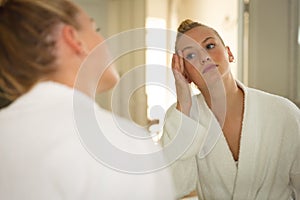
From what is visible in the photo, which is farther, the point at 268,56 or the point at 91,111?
the point at 268,56

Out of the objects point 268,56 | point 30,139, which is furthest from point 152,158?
point 268,56

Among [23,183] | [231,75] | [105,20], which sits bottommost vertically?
[23,183]

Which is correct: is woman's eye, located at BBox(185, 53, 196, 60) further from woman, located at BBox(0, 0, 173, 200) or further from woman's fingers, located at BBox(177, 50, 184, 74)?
woman, located at BBox(0, 0, 173, 200)

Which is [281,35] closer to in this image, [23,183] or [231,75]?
[231,75]

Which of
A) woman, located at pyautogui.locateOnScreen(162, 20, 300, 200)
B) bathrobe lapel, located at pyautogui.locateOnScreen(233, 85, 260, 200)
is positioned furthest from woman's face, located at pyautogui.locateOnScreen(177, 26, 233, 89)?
bathrobe lapel, located at pyautogui.locateOnScreen(233, 85, 260, 200)

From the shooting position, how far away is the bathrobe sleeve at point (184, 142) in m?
0.58

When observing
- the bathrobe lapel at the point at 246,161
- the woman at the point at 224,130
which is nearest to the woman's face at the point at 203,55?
the woman at the point at 224,130

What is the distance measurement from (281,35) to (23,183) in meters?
0.53

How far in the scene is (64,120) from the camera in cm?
53

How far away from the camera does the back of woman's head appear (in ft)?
1.73

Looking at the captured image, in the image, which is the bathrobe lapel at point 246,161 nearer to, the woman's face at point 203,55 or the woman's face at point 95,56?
the woman's face at point 203,55

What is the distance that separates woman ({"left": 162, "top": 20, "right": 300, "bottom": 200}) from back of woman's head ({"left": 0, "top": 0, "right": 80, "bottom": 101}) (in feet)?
0.67

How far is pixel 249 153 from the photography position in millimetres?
627

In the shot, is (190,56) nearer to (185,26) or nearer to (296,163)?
(185,26)
